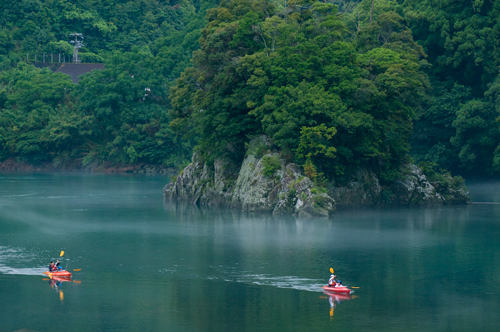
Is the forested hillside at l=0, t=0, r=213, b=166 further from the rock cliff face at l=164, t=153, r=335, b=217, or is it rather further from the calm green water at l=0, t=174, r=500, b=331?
the calm green water at l=0, t=174, r=500, b=331

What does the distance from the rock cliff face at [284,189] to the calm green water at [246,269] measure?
2.56 m

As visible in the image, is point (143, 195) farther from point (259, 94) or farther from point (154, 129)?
Result: point (154, 129)

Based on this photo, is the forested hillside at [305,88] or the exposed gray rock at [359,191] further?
the exposed gray rock at [359,191]

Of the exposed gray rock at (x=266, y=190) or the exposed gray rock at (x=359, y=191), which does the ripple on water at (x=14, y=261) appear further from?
the exposed gray rock at (x=359, y=191)

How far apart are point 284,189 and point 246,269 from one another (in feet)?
83.1

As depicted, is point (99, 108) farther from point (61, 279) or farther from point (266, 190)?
point (61, 279)

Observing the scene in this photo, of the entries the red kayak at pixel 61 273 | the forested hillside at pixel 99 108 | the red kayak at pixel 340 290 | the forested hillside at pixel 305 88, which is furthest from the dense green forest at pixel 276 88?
the red kayak at pixel 61 273

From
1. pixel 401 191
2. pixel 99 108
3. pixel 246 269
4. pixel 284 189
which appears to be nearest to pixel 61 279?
pixel 246 269

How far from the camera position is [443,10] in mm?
99625

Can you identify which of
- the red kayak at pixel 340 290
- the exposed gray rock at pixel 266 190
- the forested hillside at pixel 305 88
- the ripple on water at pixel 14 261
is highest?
the forested hillside at pixel 305 88

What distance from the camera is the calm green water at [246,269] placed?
36.3m

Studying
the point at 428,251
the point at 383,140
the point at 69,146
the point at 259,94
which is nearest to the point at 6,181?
the point at 69,146

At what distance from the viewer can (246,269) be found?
155 ft

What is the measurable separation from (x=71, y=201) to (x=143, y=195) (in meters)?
9.98
